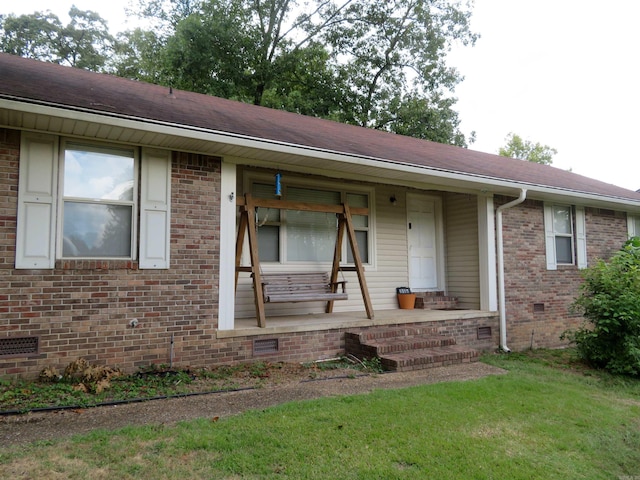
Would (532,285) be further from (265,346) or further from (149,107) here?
(149,107)

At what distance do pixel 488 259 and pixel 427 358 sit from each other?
290 centimetres

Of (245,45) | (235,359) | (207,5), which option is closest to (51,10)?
(207,5)

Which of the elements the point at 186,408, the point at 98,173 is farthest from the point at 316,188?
the point at 186,408

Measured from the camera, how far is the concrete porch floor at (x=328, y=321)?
5.61 metres

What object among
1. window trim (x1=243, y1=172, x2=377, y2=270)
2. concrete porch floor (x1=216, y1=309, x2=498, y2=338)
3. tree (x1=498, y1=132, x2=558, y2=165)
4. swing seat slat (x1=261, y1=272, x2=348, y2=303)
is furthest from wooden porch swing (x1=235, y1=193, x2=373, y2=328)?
tree (x1=498, y1=132, x2=558, y2=165)

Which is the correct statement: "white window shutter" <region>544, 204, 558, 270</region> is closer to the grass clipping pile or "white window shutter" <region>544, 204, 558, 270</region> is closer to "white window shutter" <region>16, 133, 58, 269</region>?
the grass clipping pile

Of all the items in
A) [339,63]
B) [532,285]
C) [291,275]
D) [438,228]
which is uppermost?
[339,63]

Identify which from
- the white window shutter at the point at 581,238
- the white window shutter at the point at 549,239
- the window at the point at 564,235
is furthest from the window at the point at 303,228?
the white window shutter at the point at 581,238

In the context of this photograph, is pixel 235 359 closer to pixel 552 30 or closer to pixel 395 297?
pixel 395 297

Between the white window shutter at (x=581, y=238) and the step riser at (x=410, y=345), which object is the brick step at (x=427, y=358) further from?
the white window shutter at (x=581, y=238)

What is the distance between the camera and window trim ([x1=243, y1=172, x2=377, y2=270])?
7238mm

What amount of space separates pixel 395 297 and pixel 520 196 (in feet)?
9.64

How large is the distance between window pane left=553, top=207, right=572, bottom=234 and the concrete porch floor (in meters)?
2.64

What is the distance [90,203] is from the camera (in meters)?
4.86
